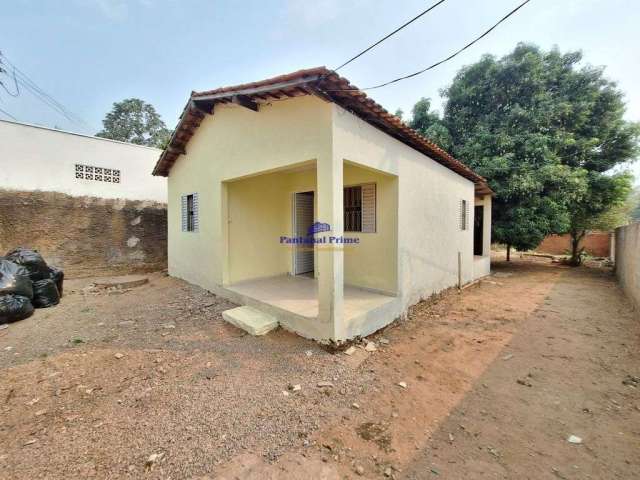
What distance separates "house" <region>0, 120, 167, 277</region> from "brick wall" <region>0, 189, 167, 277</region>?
2 centimetres

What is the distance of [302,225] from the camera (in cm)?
739

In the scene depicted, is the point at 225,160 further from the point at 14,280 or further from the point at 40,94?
the point at 40,94

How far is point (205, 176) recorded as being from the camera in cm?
664

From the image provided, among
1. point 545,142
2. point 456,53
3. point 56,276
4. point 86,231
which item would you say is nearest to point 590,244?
point 545,142

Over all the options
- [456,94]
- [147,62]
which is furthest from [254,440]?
[456,94]

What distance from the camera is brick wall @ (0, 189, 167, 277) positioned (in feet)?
25.5

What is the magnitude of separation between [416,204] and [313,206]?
2907 mm

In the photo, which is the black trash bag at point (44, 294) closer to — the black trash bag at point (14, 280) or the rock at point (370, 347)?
the black trash bag at point (14, 280)

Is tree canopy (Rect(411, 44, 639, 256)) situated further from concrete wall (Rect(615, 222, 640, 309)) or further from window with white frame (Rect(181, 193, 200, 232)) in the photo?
window with white frame (Rect(181, 193, 200, 232))

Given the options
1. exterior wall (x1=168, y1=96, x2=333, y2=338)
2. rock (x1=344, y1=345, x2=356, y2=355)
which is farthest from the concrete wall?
exterior wall (x1=168, y1=96, x2=333, y2=338)

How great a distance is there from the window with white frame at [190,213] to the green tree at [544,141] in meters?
10.3

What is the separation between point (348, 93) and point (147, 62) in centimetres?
1028

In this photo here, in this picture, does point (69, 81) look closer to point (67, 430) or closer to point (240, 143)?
point (240, 143)

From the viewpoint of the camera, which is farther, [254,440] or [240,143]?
[240,143]
